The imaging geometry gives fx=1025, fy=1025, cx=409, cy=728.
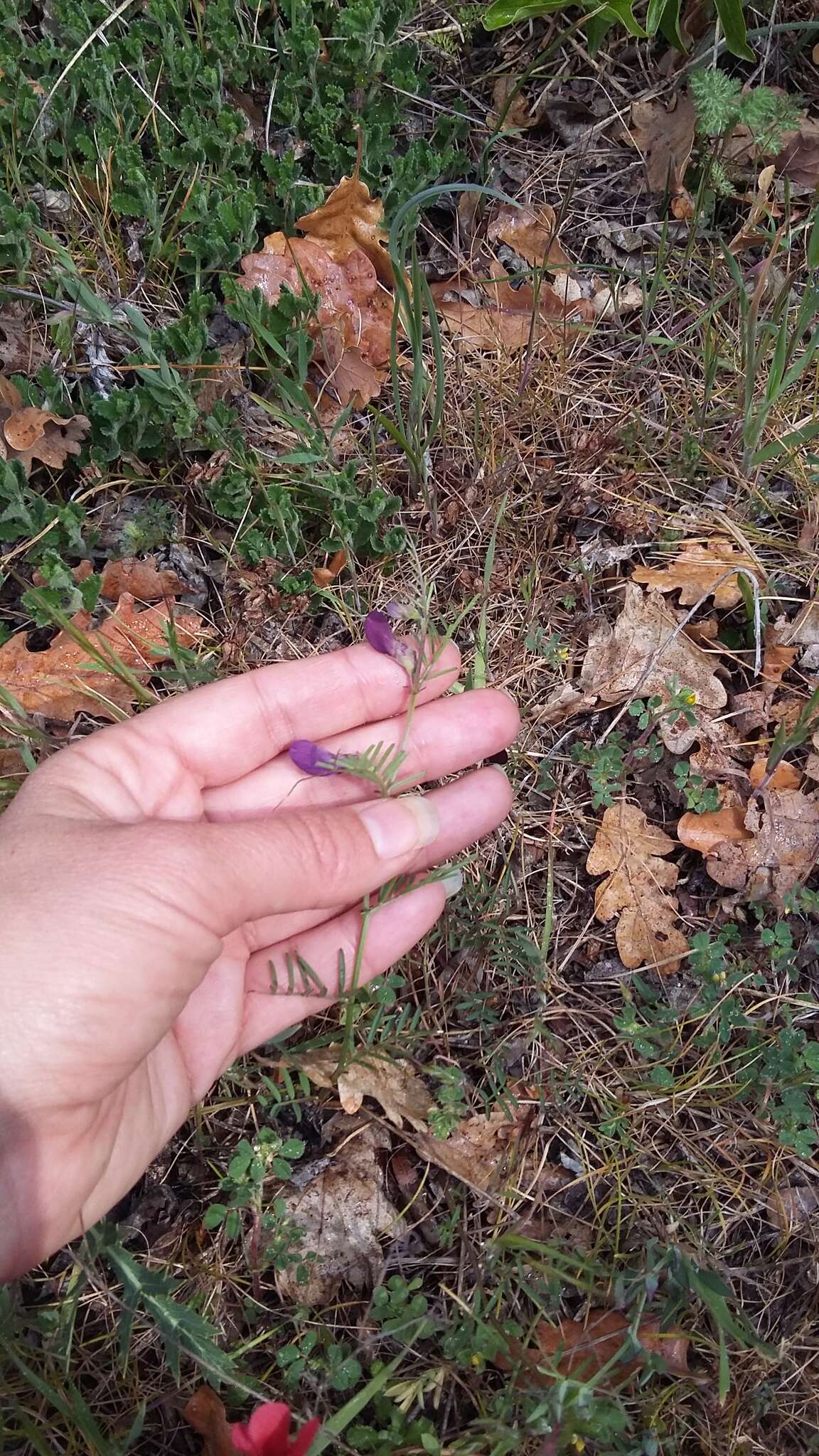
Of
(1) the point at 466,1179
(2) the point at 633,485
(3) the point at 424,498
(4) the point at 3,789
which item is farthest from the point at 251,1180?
(2) the point at 633,485

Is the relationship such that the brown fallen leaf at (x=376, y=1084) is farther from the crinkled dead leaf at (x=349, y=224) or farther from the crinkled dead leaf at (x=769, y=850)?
the crinkled dead leaf at (x=349, y=224)

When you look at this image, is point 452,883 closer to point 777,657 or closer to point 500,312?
point 777,657

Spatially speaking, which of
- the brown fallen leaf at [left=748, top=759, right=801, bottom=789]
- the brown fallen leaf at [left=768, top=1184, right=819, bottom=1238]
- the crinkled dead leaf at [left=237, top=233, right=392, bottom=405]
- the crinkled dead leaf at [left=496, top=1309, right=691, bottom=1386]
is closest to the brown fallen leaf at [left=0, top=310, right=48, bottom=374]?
the crinkled dead leaf at [left=237, top=233, right=392, bottom=405]

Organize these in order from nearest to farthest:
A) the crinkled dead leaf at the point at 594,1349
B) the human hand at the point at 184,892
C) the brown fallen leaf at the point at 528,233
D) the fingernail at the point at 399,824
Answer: the human hand at the point at 184,892
the crinkled dead leaf at the point at 594,1349
the fingernail at the point at 399,824
the brown fallen leaf at the point at 528,233

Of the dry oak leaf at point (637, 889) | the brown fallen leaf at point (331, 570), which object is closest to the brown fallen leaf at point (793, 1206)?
the dry oak leaf at point (637, 889)

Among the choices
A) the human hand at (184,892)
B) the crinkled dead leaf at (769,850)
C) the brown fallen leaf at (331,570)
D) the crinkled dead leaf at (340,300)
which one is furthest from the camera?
the crinkled dead leaf at (340,300)

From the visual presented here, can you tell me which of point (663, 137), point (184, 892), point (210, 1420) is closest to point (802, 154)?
point (663, 137)
